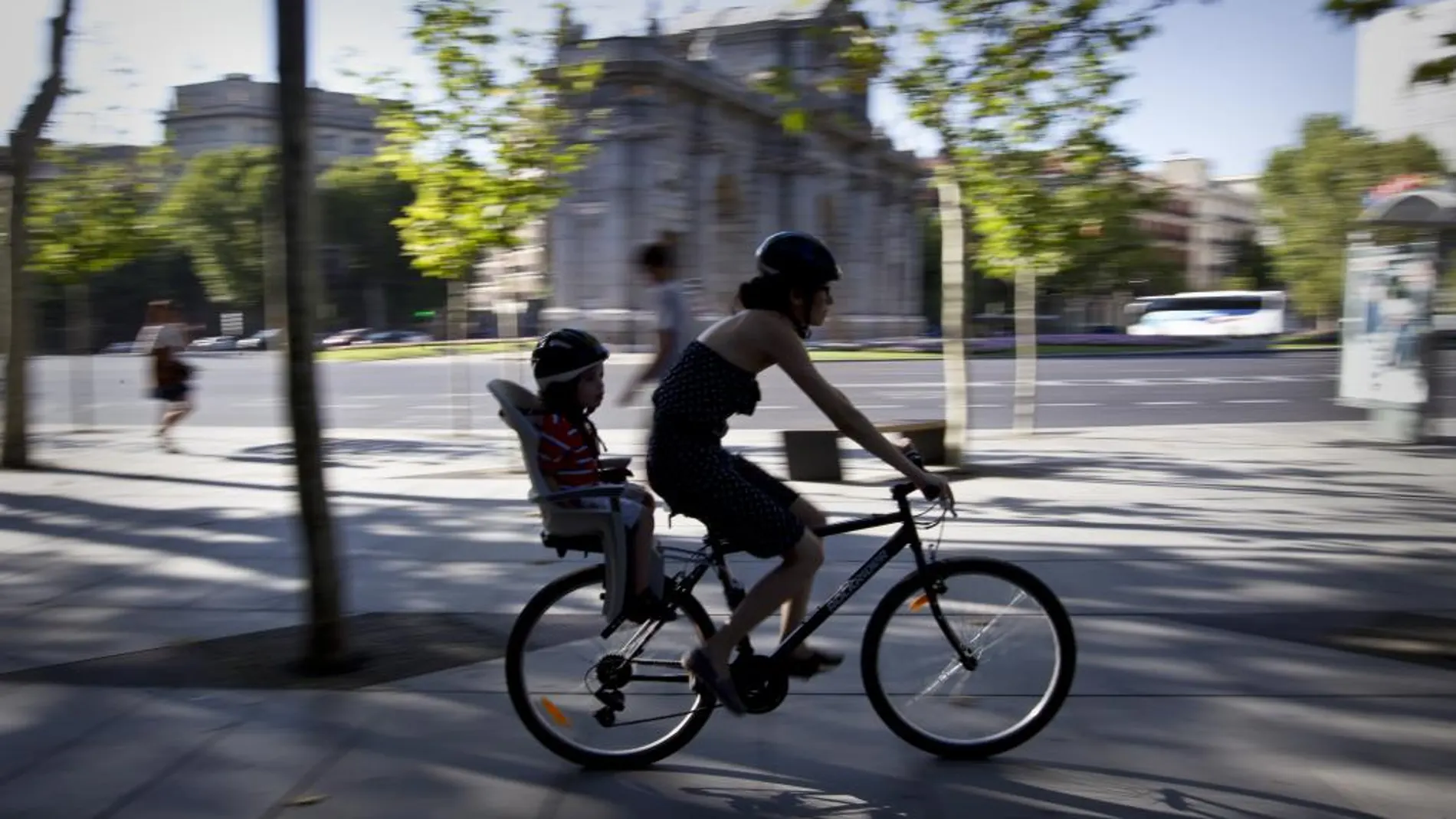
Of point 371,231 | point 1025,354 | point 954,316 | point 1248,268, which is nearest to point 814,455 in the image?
point 954,316

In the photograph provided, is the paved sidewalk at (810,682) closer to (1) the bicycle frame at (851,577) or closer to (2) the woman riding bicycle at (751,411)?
(1) the bicycle frame at (851,577)

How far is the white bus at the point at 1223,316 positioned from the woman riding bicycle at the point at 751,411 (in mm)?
59623

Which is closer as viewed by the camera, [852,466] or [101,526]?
[101,526]

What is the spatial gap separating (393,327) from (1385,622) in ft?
267

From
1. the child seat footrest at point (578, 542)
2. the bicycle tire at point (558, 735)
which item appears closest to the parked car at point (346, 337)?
the bicycle tire at point (558, 735)

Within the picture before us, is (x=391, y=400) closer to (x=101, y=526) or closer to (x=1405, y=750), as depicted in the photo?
(x=101, y=526)

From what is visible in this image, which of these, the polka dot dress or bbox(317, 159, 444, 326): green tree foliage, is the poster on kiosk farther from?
bbox(317, 159, 444, 326): green tree foliage

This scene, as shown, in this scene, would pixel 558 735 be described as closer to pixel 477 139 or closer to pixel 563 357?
pixel 563 357

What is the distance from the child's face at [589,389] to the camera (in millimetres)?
4289

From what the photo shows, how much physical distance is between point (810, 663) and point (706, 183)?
45984 mm

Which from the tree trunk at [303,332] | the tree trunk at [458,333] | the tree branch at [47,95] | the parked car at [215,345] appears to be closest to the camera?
the tree trunk at [303,332]

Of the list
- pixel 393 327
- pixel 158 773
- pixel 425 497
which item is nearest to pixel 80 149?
pixel 425 497

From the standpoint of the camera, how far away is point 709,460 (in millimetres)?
4121

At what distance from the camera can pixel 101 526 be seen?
9.48 metres
